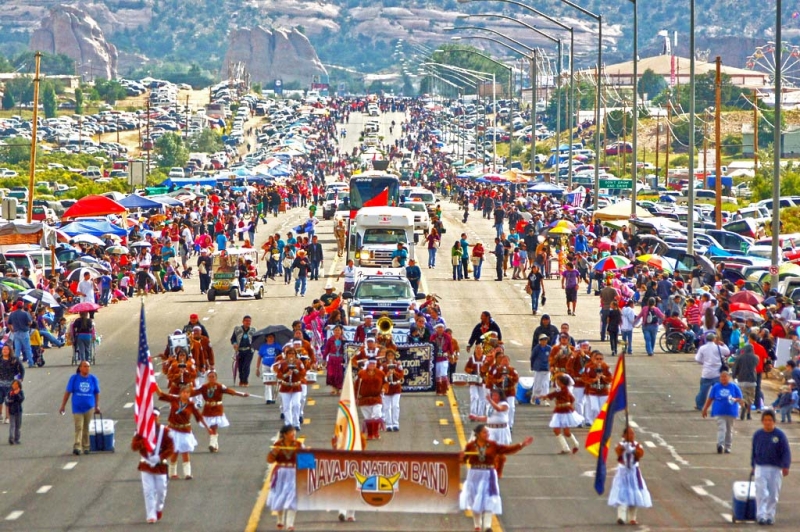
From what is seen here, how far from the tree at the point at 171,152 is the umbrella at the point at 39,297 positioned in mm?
132781

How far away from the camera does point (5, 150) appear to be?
6737 inches

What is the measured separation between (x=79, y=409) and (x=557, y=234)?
120 ft

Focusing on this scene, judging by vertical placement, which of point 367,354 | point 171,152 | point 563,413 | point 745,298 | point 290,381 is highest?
point 171,152

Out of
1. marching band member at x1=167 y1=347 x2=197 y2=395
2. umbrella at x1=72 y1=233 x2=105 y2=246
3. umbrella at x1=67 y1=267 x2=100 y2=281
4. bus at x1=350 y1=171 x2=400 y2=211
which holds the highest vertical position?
bus at x1=350 y1=171 x2=400 y2=211

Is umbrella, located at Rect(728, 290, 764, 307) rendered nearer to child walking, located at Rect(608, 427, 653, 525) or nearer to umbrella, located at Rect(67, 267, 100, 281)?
child walking, located at Rect(608, 427, 653, 525)

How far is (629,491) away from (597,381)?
6.60 metres

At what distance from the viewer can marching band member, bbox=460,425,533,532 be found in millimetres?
20688

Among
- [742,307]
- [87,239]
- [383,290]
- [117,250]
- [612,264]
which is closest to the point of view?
[742,307]

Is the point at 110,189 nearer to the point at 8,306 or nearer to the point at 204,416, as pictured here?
the point at 8,306

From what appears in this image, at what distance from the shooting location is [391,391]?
28203mm

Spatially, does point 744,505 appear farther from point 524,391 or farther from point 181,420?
point 524,391

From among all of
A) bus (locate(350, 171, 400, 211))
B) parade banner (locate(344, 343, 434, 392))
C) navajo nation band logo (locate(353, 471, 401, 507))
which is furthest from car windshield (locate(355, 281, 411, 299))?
bus (locate(350, 171, 400, 211))

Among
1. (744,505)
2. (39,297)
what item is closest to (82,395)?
(744,505)

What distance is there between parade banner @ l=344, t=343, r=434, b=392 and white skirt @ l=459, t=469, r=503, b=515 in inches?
421
